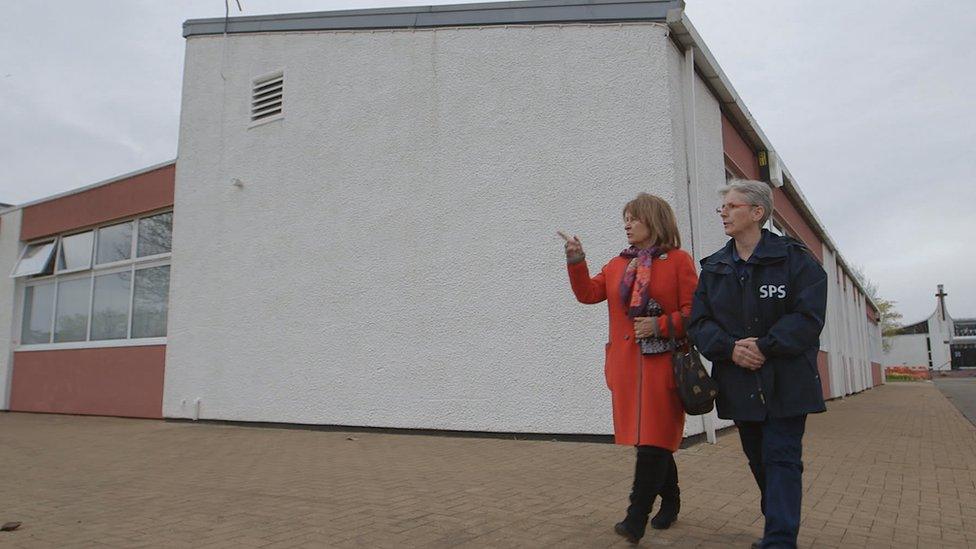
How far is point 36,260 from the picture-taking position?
12461 mm

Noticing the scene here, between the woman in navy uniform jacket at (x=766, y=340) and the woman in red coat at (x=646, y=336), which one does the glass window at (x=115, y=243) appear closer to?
the woman in red coat at (x=646, y=336)

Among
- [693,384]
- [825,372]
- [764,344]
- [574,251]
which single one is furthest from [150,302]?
[825,372]

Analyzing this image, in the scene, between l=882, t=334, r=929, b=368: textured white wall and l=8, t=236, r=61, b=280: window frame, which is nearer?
l=8, t=236, r=61, b=280: window frame

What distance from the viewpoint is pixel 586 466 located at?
5199mm

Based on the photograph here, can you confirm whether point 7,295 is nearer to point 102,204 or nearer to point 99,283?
point 99,283

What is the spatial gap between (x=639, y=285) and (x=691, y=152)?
13.7ft

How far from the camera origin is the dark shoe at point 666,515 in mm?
3332

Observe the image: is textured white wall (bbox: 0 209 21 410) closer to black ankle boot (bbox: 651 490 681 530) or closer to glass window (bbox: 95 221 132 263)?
glass window (bbox: 95 221 132 263)

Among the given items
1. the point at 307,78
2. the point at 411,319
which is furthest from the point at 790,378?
the point at 307,78

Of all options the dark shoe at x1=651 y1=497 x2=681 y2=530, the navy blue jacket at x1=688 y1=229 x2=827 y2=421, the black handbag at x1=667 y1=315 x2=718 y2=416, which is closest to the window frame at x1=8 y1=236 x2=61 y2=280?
the dark shoe at x1=651 y1=497 x2=681 y2=530

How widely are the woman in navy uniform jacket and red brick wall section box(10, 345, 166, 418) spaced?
28.9 feet

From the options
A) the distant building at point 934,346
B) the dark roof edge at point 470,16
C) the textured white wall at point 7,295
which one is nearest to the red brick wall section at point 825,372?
the dark roof edge at point 470,16

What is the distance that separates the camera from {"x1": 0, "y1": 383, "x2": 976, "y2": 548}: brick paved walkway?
131 inches

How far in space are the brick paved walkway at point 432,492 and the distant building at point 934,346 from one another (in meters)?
60.9
